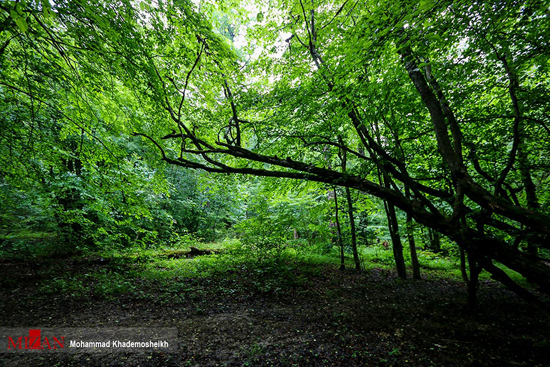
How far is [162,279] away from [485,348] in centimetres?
752

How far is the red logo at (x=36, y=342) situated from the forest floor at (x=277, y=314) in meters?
0.28

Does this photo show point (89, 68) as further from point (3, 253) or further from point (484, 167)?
point (484, 167)

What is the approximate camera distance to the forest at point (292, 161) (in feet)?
9.72

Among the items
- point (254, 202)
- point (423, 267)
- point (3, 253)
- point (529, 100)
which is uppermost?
point (529, 100)

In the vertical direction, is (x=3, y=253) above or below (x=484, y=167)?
below

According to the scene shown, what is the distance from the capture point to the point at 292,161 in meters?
4.39

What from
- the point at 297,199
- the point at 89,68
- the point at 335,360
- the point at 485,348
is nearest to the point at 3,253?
the point at 89,68

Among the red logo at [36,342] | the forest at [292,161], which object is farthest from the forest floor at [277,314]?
the red logo at [36,342]

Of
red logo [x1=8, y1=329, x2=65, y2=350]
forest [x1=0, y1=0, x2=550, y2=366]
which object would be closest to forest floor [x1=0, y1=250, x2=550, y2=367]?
forest [x1=0, y1=0, x2=550, y2=366]

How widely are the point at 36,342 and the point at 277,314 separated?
413 cm

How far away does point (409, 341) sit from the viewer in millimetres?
3324

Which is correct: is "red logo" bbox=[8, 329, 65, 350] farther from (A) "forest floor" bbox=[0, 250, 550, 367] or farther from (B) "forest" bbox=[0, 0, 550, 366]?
(A) "forest floor" bbox=[0, 250, 550, 367]

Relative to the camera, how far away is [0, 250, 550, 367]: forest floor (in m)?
2.96

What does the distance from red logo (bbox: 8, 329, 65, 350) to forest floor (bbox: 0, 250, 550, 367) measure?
0.28 meters
